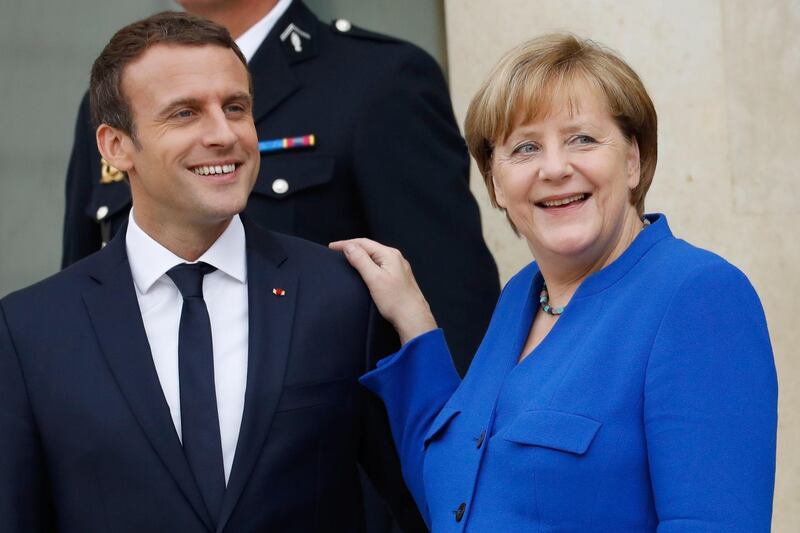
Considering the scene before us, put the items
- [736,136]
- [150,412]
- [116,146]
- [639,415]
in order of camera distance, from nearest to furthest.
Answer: [639,415], [150,412], [116,146], [736,136]

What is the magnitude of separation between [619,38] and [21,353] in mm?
2180

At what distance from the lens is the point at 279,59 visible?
134 inches

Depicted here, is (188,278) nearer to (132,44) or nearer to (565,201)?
(132,44)

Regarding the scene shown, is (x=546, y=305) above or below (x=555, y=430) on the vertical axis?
above

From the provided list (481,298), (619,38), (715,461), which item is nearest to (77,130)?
(481,298)

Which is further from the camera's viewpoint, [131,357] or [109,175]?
[109,175]

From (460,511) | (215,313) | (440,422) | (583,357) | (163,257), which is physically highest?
(163,257)

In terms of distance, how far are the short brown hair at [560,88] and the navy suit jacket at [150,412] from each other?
0.50 m

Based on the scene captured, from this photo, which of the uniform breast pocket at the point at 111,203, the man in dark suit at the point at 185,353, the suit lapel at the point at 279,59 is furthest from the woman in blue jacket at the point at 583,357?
the uniform breast pocket at the point at 111,203

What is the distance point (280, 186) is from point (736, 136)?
1470mm

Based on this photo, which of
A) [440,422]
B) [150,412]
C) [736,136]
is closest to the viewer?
[150,412]

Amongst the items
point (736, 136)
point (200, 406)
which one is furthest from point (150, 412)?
point (736, 136)

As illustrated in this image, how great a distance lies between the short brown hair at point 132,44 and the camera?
2738mm

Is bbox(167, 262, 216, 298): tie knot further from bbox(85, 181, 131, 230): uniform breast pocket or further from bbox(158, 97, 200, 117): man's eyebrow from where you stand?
bbox(85, 181, 131, 230): uniform breast pocket
